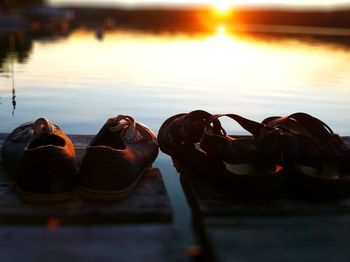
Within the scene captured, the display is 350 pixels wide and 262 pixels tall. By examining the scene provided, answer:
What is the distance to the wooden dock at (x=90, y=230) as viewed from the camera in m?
2.75

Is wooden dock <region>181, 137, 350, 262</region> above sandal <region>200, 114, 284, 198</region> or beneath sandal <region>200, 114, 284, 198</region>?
beneath

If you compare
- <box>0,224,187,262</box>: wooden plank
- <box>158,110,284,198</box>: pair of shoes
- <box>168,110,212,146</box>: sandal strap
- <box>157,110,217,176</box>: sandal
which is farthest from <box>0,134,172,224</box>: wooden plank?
<box>168,110,212,146</box>: sandal strap

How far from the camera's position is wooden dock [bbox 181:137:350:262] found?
2764 millimetres

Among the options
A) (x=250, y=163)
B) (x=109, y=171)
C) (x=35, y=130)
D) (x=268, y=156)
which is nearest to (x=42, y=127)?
(x=35, y=130)

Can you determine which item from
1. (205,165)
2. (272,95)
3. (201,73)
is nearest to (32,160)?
(205,165)

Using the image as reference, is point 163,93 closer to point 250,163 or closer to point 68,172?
point 250,163

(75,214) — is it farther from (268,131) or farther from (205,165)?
(268,131)

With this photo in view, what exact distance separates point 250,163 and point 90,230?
1.57 metres

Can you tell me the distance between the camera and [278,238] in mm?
2957

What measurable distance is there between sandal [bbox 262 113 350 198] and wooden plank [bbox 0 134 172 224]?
3.54 ft

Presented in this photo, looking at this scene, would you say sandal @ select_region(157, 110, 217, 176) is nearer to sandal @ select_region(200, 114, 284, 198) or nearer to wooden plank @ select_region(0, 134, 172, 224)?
sandal @ select_region(200, 114, 284, 198)

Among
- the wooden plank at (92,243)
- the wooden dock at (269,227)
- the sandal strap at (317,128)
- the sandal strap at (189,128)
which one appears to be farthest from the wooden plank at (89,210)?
the sandal strap at (317,128)

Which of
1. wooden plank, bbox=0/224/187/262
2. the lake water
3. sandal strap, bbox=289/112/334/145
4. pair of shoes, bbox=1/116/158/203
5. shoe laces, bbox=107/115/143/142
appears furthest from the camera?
the lake water

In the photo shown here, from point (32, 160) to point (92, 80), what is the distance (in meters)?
11.6
